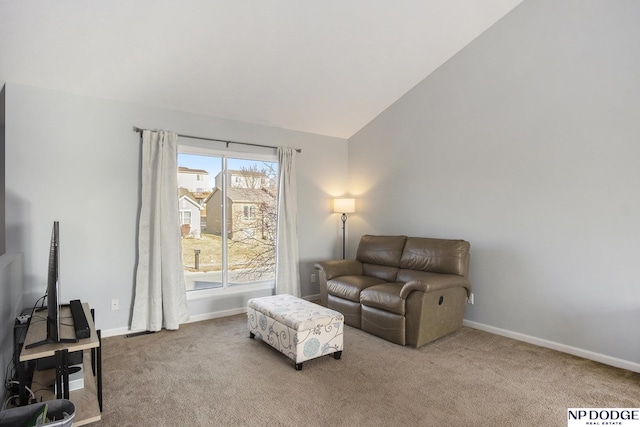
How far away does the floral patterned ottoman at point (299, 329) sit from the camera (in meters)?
2.80

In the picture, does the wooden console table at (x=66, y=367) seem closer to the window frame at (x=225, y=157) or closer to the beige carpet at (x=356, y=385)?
the beige carpet at (x=356, y=385)

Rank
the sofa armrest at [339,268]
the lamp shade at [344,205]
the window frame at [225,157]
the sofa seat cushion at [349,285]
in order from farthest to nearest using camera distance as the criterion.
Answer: the lamp shade at [344,205] → the sofa armrest at [339,268] → the window frame at [225,157] → the sofa seat cushion at [349,285]

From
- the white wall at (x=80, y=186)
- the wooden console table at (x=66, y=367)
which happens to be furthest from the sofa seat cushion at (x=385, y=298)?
the wooden console table at (x=66, y=367)

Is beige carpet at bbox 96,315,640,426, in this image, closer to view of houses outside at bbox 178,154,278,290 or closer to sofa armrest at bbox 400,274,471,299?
sofa armrest at bbox 400,274,471,299

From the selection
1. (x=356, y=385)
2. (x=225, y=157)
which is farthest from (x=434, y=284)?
(x=225, y=157)

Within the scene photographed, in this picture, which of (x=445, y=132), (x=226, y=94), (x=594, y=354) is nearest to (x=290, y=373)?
(x=594, y=354)

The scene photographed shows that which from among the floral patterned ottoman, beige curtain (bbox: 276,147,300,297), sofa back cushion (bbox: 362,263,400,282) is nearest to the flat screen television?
the floral patterned ottoman

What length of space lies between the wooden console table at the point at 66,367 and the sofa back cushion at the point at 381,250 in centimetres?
304

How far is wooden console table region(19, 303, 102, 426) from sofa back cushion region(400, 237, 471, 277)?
3.06 meters

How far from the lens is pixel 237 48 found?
3.23 meters

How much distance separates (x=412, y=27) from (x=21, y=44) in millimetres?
3352

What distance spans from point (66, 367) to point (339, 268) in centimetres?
293

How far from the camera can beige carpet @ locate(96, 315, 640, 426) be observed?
215 cm

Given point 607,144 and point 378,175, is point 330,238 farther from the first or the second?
point 607,144
